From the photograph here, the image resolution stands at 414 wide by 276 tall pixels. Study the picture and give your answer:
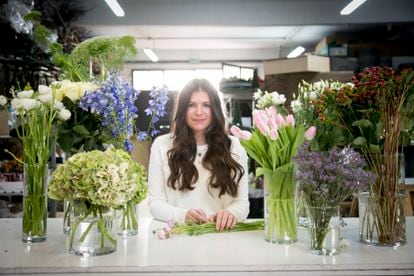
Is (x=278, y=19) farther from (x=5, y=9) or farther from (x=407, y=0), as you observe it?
(x=5, y=9)

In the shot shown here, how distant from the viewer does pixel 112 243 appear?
114cm

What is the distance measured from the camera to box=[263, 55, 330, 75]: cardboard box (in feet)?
11.9

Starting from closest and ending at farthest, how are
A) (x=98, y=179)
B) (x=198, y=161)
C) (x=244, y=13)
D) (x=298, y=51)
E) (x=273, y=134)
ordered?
(x=98, y=179)
(x=273, y=134)
(x=198, y=161)
(x=244, y=13)
(x=298, y=51)

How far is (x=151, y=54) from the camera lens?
9.68m

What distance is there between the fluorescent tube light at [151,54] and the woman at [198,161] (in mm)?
7650

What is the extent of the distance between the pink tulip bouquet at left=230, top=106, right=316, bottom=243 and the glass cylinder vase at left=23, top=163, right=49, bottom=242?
0.59 meters

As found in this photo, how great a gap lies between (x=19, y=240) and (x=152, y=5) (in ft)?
18.7

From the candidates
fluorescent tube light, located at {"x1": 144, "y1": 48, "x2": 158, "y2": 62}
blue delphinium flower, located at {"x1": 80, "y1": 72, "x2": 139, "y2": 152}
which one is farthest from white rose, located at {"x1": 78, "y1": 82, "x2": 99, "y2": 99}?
fluorescent tube light, located at {"x1": 144, "y1": 48, "x2": 158, "y2": 62}

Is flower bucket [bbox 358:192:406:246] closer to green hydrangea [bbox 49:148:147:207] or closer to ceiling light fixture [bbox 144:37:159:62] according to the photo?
green hydrangea [bbox 49:148:147:207]

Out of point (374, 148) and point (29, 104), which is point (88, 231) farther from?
point (374, 148)

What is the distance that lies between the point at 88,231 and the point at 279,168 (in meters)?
0.55

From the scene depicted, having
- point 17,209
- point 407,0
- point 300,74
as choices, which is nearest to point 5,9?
point 17,209

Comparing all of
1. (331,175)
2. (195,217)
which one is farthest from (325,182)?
(195,217)

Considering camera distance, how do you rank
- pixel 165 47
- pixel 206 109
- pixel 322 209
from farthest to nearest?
1. pixel 165 47
2. pixel 206 109
3. pixel 322 209
